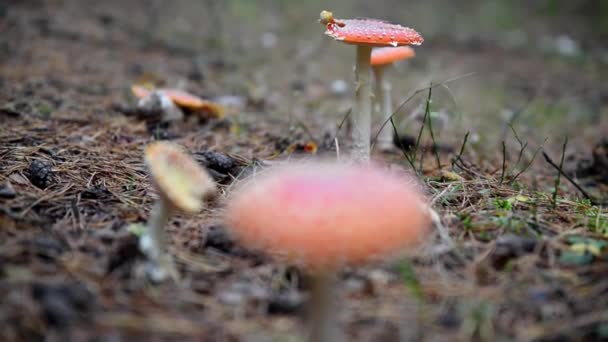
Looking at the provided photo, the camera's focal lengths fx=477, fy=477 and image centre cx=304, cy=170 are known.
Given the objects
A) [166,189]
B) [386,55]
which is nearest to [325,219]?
[166,189]

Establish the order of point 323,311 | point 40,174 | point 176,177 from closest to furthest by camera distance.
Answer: point 323,311
point 176,177
point 40,174

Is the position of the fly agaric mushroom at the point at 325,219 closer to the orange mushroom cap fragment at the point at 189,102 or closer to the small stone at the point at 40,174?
the small stone at the point at 40,174

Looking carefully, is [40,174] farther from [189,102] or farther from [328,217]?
[328,217]

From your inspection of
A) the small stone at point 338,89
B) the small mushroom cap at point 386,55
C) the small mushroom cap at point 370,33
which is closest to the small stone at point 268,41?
the small stone at point 338,89

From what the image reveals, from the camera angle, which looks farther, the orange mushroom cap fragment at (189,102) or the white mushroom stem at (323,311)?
the orange mushroom cap fragment at (189,102)

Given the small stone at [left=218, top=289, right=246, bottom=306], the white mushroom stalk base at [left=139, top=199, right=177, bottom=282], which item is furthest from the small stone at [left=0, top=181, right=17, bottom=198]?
the small stone at [left=218, top=289, right=246, bottom=306]

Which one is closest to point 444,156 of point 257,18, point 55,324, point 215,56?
point 55,324

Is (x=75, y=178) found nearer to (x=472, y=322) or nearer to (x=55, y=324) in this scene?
(x=55, y=324)
